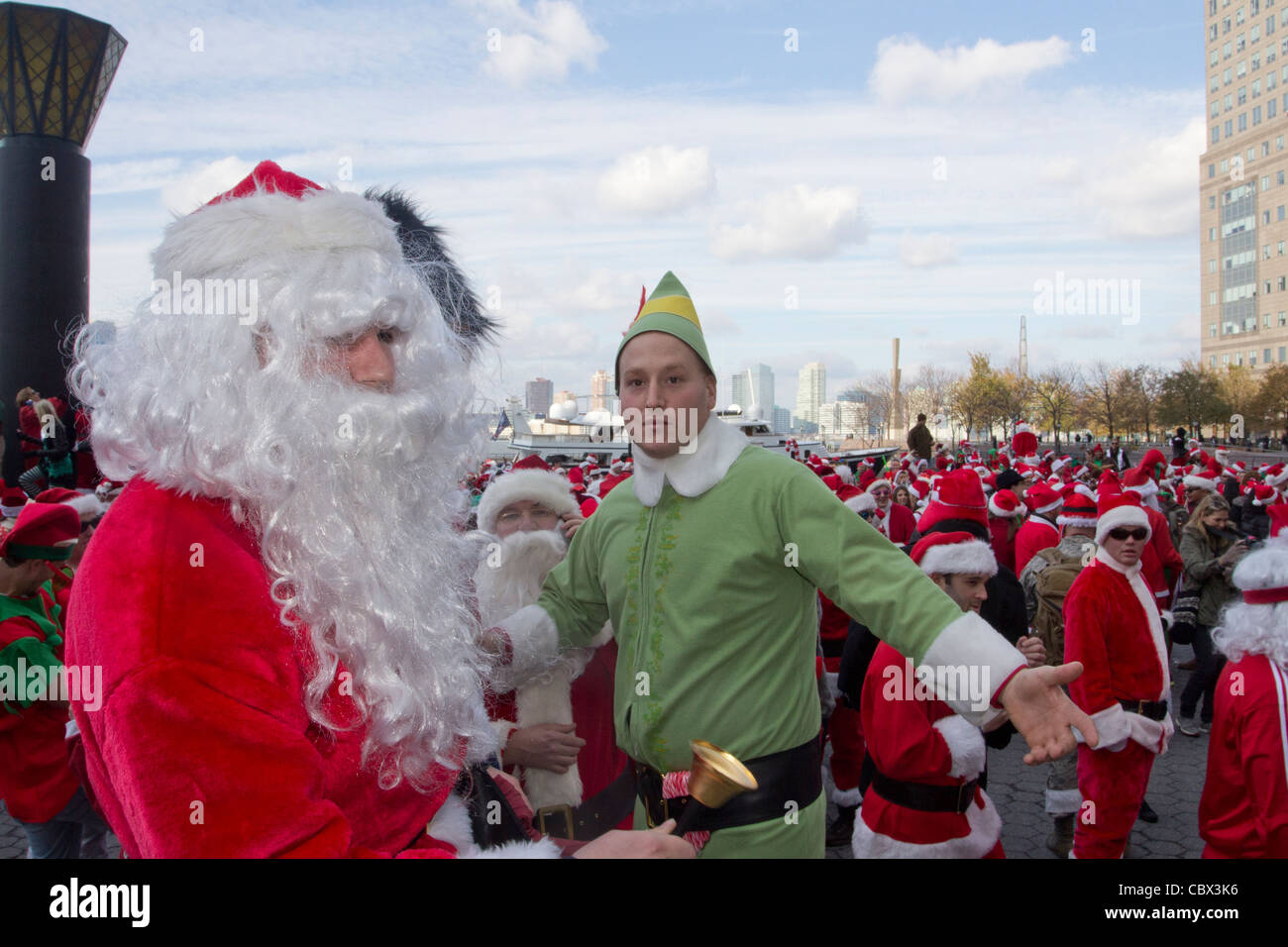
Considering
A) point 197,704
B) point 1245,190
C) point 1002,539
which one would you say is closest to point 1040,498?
point 1002,539

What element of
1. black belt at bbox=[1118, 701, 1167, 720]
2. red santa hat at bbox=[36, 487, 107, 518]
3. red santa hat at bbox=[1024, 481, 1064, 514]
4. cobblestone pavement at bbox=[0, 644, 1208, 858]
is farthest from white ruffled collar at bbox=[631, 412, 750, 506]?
→ red santa hat at bbox=[1024, 481, 1064, 514]

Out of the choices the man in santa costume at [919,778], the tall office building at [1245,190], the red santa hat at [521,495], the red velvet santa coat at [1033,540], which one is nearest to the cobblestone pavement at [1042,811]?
the red velvet santa coat at [1033,540]

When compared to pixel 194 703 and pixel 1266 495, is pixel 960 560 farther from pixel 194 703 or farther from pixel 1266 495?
pixel 1266 495

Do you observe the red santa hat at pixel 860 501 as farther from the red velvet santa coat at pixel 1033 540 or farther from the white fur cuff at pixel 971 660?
the white fur cuff at pixel 971 660

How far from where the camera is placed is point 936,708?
11.1 feet

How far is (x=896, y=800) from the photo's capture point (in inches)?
130

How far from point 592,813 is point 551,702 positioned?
1.52 feet

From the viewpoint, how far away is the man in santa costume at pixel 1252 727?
3.04 m

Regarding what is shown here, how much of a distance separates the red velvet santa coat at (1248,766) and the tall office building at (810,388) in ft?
436

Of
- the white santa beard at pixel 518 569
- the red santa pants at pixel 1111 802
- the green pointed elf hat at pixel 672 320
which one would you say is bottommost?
the red santa pants at pixel 1111 802

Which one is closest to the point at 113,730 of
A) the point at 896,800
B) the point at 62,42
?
the point at 896,800

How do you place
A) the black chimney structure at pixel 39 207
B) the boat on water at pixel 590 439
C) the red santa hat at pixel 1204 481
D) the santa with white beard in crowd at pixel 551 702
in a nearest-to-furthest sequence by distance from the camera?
1. the santa with white beard in crowd at pixel 551 702
2. the red santa hat at pixel 1204 481
3. the black chimney structure at pixel 39 207
4. the boat on water at pixel 590 439
